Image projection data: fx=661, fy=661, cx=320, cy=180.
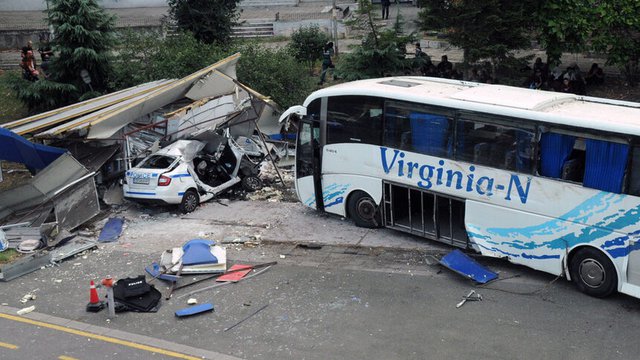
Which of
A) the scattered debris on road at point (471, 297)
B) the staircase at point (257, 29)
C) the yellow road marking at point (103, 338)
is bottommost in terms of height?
the yellow road marking at point (103, 338)

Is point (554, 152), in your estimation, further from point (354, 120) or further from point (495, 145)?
point (354, 120)

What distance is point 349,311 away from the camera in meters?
11.0

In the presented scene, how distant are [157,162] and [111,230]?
1977 mm

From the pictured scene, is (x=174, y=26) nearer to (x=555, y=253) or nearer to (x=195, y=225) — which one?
(x=195, y=225)

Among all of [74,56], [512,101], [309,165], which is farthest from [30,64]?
[512,101]

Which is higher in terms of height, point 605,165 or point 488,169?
point 605,165

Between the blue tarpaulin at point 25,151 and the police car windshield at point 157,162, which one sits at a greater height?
the blue tarpaulin at point 25,151

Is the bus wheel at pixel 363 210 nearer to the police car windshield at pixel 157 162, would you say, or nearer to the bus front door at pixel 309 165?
the bus front door at pixel 309 165

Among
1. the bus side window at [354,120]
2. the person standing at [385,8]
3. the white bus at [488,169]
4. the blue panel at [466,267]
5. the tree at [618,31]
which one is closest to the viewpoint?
the white bus at [488,169]

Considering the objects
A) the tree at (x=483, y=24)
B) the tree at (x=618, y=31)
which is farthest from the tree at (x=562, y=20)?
the tree at (x=483, y=24)

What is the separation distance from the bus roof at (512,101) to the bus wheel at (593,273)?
212cm

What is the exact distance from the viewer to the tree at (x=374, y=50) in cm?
2103

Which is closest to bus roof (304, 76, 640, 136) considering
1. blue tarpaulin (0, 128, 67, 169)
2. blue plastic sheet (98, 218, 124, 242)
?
blue plastic sheet (98, 218, 124, 242)

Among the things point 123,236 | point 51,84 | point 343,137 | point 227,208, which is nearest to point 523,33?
point 343,137
